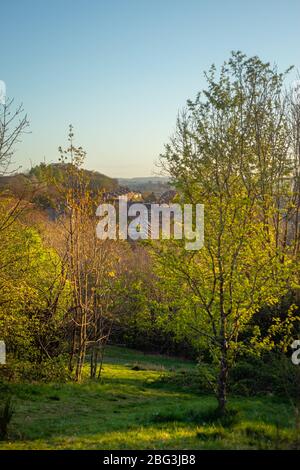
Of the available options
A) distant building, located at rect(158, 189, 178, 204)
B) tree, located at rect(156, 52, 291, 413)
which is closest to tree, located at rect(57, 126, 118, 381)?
distant building, located at rect(158, 189, 178, 204)

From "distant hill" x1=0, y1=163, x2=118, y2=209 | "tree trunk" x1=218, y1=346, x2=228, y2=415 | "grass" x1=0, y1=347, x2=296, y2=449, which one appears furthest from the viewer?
"distant hill" x1=0, y1=163, x2=118, y2=209

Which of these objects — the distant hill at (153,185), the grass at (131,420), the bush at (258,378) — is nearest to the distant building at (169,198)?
the distant hill at (153,185)

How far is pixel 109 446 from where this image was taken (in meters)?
A: 8.33

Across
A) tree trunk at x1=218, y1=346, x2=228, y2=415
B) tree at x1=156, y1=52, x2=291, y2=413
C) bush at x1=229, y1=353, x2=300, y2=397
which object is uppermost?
tree at x1=156, y1=52, x2=291, y2=413

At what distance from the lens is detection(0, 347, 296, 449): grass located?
835 centimetres

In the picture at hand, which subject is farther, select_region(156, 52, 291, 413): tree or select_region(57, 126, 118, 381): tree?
select_region(57, 126, 118, 381): tree

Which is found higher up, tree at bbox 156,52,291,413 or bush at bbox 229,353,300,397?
tree at bbox 156,52,291,413

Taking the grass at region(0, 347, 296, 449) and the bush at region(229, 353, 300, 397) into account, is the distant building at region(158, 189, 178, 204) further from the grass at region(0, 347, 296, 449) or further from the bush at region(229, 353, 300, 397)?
the bush at region(229, 353, 300, 397)

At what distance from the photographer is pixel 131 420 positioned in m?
11.7

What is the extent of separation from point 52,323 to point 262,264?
9833 mm

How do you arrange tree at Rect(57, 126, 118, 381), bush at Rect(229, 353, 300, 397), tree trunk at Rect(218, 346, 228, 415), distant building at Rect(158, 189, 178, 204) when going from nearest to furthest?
tree trunk at Rect(218, 346, 228, 415), distant building at Rect(158, 189, 178, 204), bush at Rect(229, 353, 300, 397), tree at Rect(57, 126, 118, 381)

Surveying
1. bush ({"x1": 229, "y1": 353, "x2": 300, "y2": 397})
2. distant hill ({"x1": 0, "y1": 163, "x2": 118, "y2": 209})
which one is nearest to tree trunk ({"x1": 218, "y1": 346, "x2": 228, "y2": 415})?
bush ({"x1": 229, "y1": 353, "x2": 300, "y2": 397})

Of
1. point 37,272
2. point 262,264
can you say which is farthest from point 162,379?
point 262,264
